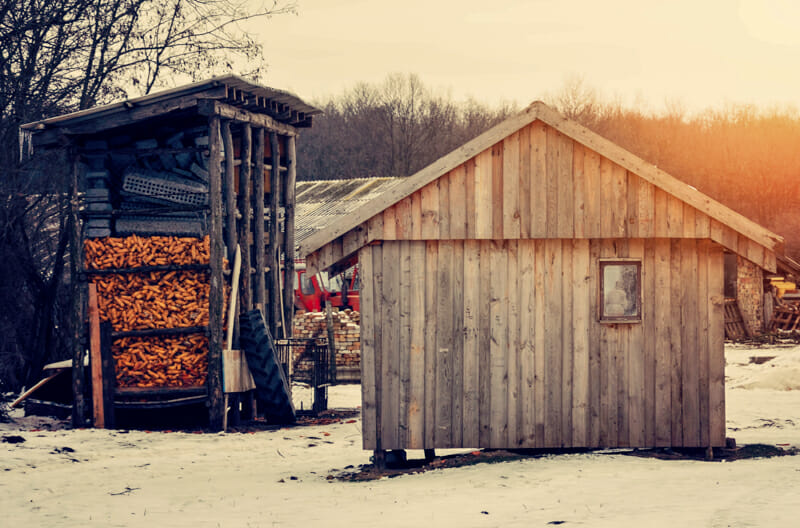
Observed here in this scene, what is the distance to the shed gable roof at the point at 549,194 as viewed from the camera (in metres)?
10.6

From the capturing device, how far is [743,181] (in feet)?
211

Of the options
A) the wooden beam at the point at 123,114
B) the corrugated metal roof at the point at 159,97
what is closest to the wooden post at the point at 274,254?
the corrugated metal roof at the point at 159,97

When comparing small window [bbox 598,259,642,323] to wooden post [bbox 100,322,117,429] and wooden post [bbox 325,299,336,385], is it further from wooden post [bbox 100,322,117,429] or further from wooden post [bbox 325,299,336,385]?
wooden post [bbox 325,299,336,385]

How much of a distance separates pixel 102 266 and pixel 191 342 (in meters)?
1.74

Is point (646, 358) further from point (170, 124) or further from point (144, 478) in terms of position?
point (170, 124)

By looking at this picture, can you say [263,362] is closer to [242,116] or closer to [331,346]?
[242,116]

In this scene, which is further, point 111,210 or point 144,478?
point 111,210

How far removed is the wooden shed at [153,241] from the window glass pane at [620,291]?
233 inches

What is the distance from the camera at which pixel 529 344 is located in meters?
10.9

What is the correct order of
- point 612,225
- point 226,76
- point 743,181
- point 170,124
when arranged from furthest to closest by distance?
point 743,181 → point 170,124 → point 226,76 → point 612,225

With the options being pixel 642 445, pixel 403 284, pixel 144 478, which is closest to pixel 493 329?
pixel 403 284

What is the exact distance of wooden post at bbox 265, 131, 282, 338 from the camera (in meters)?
16.4

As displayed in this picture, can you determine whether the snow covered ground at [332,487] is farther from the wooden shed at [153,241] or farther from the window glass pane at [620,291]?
the window glass pane at [620,291]

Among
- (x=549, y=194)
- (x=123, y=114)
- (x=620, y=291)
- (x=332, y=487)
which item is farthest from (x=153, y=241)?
(x=620, y=291)
